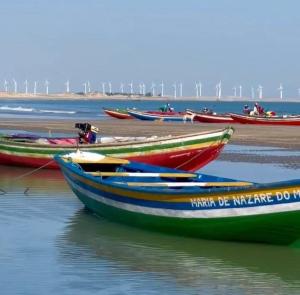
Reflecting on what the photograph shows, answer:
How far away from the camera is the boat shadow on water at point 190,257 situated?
11.3 m

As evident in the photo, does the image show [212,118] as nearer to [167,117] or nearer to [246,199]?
[167,117]

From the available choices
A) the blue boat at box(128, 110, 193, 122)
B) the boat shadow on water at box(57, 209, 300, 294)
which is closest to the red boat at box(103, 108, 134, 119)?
the blue boat at box(128, 110, 193, 122)

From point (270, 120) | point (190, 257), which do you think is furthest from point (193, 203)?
point (270, 120)

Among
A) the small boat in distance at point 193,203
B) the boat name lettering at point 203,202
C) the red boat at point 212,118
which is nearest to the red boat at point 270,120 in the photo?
the red boat at point 212,118

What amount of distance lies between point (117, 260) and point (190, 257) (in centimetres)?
111

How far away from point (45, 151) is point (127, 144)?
104 inches

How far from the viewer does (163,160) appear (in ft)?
71.6

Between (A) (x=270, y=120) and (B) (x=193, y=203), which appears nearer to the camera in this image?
(B) (x=193, y=203)

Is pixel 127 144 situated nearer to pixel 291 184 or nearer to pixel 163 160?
pixel 163 160

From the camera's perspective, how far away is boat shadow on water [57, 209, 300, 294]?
36.9 ft

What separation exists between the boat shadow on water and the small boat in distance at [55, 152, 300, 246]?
0.19 meters

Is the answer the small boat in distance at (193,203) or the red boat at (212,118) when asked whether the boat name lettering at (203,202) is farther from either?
the red boat at (212,118)

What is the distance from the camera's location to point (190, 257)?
12.5m

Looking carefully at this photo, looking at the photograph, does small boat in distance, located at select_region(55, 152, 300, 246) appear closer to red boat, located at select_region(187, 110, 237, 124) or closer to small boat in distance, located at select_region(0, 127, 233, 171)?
small boat in distance, located at select_region(0, 127, 233, 171)
